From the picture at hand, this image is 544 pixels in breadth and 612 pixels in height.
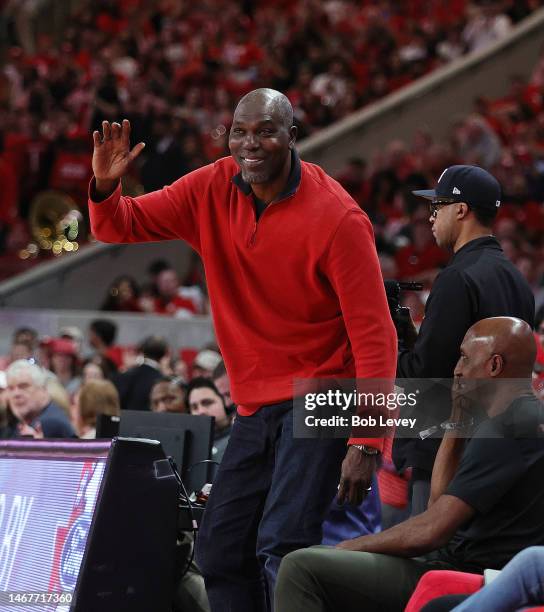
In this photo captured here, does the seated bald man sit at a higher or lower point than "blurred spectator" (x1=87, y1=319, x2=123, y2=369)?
lower

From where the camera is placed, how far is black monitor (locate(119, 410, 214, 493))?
18.8 feet

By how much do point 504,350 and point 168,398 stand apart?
3741mm

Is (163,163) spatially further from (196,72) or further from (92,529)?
(92,529)

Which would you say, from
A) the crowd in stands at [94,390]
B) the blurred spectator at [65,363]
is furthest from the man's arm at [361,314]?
the blurred spectator at [65,363]

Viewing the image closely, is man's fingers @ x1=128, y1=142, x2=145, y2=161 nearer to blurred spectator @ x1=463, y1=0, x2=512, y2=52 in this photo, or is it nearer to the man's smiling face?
the man's smiling face

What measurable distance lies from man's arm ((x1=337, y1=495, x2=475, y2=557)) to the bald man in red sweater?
0.16m

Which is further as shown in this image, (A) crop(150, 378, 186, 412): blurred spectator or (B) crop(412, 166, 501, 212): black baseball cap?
(A) crop(150, 378, 186, 412): blurred spectator

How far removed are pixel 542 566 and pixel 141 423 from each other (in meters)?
2.65

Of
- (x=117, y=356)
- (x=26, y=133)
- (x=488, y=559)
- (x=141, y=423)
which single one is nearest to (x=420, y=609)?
(x=488, y=559)

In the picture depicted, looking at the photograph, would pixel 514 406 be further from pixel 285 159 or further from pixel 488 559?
pixel 285 159

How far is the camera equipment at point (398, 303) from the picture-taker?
487 cm

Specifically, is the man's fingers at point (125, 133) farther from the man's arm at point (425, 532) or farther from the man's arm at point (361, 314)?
the man's arm at point (425, 532)

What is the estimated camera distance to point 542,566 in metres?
3.52

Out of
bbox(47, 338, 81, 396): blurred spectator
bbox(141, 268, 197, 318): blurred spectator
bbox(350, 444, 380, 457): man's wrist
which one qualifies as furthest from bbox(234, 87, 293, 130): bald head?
bbox(141, 268, 197, 318): blurred spectator
